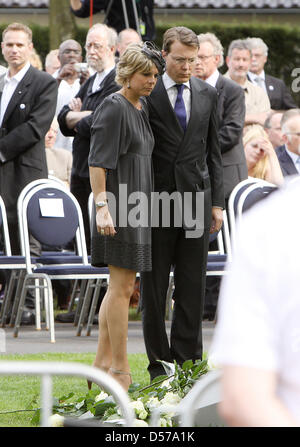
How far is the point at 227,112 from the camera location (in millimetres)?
9953

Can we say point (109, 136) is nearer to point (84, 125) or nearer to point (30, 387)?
point (30, 387)

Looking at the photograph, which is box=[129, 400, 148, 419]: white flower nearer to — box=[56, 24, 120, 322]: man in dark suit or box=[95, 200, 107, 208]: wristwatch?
box=[95, 200, 107, 208]: wristwatch

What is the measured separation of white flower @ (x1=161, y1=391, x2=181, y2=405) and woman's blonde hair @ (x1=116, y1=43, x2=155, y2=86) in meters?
2.11

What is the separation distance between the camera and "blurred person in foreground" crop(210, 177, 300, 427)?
169cm

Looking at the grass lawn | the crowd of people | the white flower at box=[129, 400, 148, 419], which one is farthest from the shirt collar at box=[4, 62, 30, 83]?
the white flower at box=[129, 400, 148, 419]

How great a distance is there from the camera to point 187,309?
702cm

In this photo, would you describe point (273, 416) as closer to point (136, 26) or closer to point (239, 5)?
point (136, 26)

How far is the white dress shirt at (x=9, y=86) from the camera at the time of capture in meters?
9.88

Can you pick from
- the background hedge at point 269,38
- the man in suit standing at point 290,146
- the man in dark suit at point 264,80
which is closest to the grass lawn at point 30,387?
the man in suit standing at point 290,146

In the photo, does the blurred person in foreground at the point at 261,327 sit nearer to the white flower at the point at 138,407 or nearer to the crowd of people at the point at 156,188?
the white flower at the point at 138,407

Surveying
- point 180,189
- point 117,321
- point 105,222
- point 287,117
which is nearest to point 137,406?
point 117,321

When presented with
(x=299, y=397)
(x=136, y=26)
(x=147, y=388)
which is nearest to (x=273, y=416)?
(x=299, y=397)

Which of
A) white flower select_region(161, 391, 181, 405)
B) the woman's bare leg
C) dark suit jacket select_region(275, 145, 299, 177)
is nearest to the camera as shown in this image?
white flower select_region(161, 391, 181, 405)

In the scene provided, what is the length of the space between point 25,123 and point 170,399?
5.08m
